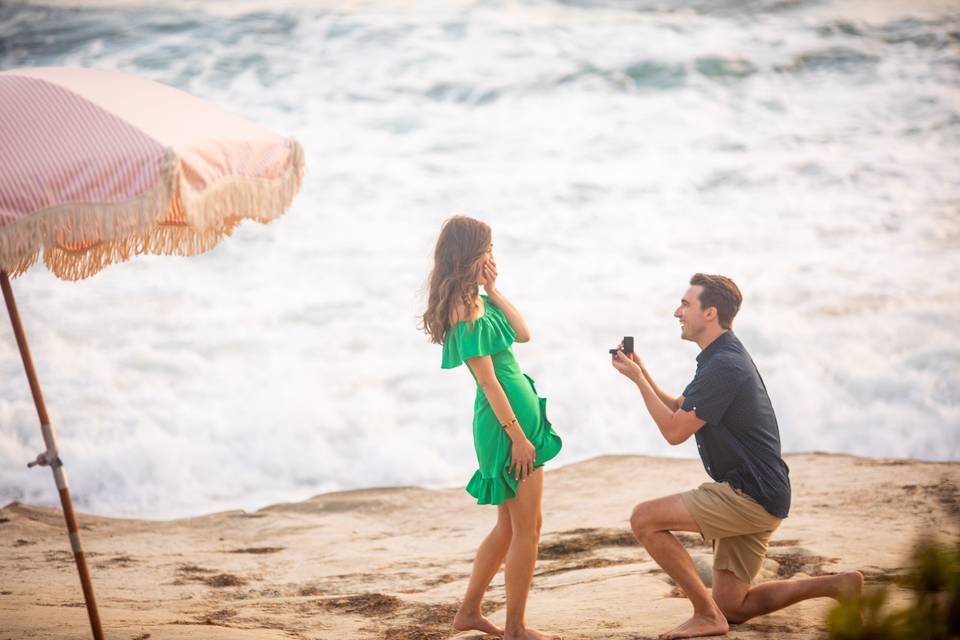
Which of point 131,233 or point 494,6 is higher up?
point 494,6

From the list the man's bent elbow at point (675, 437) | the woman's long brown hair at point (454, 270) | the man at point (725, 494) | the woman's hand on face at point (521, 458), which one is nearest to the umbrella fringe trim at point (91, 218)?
the woman's long brown hair at point (454, 270)

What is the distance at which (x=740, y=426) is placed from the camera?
3.91m

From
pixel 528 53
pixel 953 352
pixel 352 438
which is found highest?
pixel 528 53

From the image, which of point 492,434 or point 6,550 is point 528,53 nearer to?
point 6,550

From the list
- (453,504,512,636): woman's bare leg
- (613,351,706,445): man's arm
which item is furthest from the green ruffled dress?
(613,351,706,445): man's arm

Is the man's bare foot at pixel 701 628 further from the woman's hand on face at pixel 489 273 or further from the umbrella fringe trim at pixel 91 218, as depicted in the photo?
the umbrella fringe trim at pixel 91 218

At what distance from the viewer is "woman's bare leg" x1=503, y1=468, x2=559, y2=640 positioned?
12.9ft

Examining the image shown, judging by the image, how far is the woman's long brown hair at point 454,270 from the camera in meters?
3.89

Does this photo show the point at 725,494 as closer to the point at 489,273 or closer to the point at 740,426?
the point at 740,426

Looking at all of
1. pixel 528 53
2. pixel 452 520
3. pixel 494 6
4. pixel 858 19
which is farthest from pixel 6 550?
pixel 858 19

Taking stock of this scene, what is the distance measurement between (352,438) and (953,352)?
20.8ft

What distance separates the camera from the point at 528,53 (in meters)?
18.3

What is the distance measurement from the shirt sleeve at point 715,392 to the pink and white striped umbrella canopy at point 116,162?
1.70m

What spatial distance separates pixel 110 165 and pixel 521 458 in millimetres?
1776
